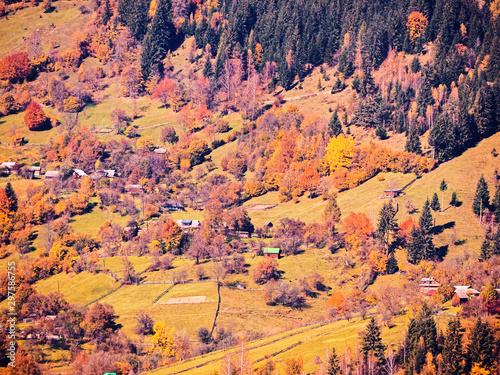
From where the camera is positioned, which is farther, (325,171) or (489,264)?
(325,171)

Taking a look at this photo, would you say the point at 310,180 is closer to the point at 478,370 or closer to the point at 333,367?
the point at 333,367

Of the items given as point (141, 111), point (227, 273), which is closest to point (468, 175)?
point (227, 273)

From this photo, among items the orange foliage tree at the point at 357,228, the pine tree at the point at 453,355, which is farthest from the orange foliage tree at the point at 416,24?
the pine tree at the point at 453,355

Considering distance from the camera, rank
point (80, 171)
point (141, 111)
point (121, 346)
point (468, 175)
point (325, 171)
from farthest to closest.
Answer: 1. point (141, 111)
2. point (80, 171)
3. point (325, 171)
4. point (468, 175)
5. point (121, 346)

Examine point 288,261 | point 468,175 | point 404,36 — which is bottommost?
point 288,261

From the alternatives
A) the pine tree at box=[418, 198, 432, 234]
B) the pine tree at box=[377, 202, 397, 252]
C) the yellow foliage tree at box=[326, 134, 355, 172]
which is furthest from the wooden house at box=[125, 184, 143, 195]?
the pine tree at box=[418, 198, 432, 234]

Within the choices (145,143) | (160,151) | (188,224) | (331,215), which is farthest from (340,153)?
(145,143)

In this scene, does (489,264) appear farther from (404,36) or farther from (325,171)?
(404,36)

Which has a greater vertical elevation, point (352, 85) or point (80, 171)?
point (352, 85)

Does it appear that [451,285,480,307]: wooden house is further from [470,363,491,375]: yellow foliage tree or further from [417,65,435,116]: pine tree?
[417,65,435,116]: pine tree
